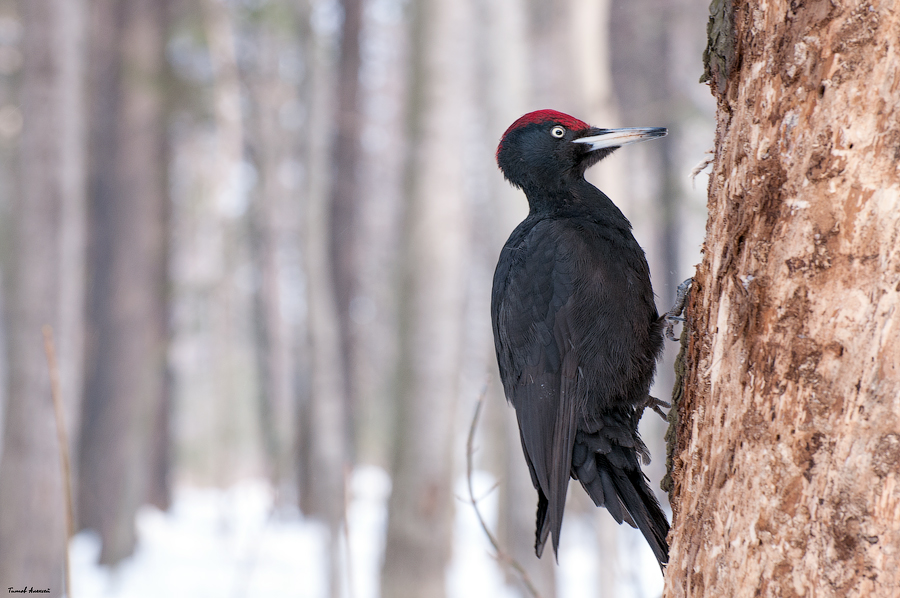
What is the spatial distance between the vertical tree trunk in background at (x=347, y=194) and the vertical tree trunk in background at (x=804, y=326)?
1141 centimetres

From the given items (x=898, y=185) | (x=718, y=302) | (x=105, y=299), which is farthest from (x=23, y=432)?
(x=105, y=299)

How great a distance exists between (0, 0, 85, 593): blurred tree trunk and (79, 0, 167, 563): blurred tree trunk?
486 cm

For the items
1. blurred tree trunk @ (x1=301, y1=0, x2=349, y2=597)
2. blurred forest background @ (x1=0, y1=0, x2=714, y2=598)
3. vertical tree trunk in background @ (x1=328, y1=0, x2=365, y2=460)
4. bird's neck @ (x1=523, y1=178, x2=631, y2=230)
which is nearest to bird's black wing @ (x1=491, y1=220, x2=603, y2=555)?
bird's neck @ (x1=523, y1=178, x2=631, y2=230)

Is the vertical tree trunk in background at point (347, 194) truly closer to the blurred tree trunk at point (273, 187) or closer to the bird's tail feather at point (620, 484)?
the blurred tree trunk at point (273, 187)

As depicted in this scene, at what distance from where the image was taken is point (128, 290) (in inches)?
402

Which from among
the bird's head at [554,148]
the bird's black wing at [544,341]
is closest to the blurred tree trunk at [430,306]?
the bird's head at [554,148]

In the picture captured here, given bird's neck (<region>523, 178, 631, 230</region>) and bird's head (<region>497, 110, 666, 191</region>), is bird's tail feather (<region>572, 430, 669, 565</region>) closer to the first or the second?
bird's neck (<region>523, 178, 631, 230</region>)

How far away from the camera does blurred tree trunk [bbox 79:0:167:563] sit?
403 inches

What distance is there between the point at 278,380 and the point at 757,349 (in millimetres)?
9397

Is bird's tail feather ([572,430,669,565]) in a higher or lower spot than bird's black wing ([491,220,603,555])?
lower

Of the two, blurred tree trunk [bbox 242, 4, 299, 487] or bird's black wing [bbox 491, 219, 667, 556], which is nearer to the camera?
bird's black wing [bbox 491, 219, 667, 556]

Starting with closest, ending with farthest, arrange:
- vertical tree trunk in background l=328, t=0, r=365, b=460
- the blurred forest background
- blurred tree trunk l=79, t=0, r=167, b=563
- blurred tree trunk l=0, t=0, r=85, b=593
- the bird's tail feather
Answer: the bird's tail feather → blurred tree trunk l=0, t=0, r=85, b=593 → the blurred forest background → blurred tree trunk l=79, t=0, r=167, b=563 → vertical tree trunk in background l=328, t=0, r=365, b=460

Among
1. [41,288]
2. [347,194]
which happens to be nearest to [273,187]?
[41,288]

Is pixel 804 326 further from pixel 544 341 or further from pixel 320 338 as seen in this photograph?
pixel 320 338
